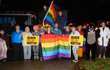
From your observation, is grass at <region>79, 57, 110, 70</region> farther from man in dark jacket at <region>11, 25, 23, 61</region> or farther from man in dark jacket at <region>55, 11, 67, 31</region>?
man in dark jacket at <region>11, 25, 23, 61</region>

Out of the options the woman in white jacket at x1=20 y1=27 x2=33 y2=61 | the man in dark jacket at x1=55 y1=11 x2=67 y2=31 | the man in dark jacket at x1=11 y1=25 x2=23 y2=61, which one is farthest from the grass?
the man in dark jacket at x1=11 y1=25 x2=23 y2=61

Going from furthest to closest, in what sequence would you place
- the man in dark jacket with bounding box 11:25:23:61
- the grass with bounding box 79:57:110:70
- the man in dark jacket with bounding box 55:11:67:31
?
the man in dark jacket with bounding box 55:11:67:31, the man in dark jacket with bounding box 11:25:23:61, the grass with bounding box 79:57:110:70

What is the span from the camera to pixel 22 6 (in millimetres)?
21719

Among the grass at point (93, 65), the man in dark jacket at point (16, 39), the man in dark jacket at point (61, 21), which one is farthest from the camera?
the man in dark jacket at point (61, 21)

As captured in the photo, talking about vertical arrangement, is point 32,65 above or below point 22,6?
below

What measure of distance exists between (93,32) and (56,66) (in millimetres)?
2575

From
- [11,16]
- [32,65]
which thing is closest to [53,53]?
[32,65]

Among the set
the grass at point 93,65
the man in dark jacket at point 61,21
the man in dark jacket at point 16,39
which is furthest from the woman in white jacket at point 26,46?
the grass at point 93,65

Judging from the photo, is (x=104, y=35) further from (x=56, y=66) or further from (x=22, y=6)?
(x=22, y=6)

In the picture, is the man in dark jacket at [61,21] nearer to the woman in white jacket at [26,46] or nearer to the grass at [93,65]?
the woman in white jacket at [26,46]

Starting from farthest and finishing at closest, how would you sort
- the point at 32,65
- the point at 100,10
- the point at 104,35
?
the point at 100,10
the point at 104,35
the point at 32,65

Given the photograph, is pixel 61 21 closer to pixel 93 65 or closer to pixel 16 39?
pixel 16 39

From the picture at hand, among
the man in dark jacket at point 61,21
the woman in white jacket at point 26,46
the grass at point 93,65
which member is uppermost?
the man in dark jacket at point 61,21

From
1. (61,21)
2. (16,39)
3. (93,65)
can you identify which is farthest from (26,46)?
(93,65)
